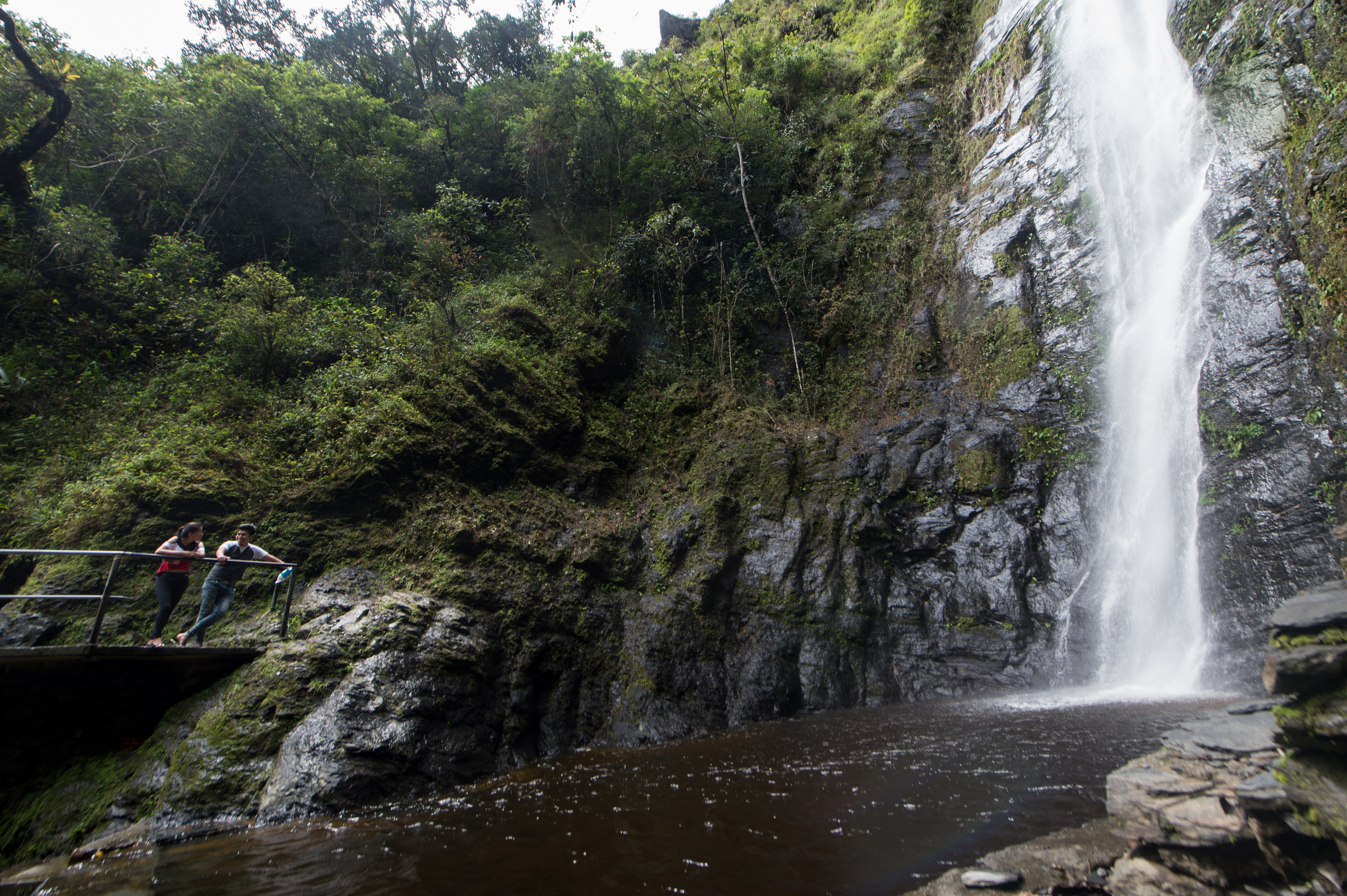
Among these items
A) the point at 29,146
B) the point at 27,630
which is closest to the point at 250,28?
the point at 29,146

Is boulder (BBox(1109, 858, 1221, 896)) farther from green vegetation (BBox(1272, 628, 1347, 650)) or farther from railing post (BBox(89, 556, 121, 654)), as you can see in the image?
railing post (BBox(89, 556, 121, 654))

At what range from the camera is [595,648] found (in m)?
8.59

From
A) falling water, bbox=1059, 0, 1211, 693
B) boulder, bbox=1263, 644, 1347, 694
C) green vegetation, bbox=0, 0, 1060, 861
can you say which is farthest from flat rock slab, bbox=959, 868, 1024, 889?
falling water, bbox=1059, 0, 1211, 693

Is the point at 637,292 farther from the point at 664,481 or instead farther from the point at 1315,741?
the point at 1315,741

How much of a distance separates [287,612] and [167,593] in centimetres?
122

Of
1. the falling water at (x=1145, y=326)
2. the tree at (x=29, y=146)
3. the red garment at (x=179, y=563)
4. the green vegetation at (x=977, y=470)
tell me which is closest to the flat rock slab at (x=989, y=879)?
the falling water at (x=1145, y=326)

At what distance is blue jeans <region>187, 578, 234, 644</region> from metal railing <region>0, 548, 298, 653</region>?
0.30 metres

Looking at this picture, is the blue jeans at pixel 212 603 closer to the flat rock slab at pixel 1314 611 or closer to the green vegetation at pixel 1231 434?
the flat rock slab at pixel 1314 611

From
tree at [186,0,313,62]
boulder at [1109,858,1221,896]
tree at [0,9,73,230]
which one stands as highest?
tree at [186,0,313,62]

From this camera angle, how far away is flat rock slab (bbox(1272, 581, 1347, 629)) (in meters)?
3.54

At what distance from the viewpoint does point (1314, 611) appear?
3.68 metres

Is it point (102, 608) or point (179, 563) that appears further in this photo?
point (179, 563)

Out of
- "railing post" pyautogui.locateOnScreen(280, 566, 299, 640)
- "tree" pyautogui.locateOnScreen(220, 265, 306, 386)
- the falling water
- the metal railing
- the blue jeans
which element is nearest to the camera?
the metal railing

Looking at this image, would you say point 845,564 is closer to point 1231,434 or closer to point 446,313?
point 1231,434
